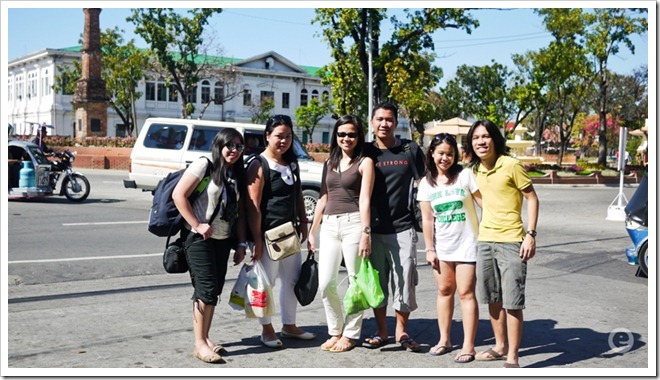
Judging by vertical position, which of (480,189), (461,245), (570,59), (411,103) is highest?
(570,59)

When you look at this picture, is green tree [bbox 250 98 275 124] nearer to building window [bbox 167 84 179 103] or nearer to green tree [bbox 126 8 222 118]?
building window [bbox 167 84 179 103]

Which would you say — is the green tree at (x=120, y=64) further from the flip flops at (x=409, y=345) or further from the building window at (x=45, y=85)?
the flip flops at (x=409, y=345)

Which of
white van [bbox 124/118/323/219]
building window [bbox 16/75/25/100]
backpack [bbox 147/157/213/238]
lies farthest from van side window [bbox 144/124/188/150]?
building window [bbox 16/75/25/100]

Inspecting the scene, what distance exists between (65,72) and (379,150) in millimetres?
58574

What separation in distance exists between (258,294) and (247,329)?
83 cm

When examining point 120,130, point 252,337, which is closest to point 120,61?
point 120,130

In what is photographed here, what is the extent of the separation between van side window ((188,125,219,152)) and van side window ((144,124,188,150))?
8.2 inches

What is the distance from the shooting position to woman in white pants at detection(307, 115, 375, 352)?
19.5 feet

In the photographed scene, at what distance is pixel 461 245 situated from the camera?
5.76 m

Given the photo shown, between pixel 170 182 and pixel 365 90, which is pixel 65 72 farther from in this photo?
pixel 170 182

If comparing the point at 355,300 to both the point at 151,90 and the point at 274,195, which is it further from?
the point at 151,90

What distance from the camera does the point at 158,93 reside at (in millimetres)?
72000

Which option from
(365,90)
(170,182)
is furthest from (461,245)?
(365,90)

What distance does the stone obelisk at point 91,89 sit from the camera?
153ft
